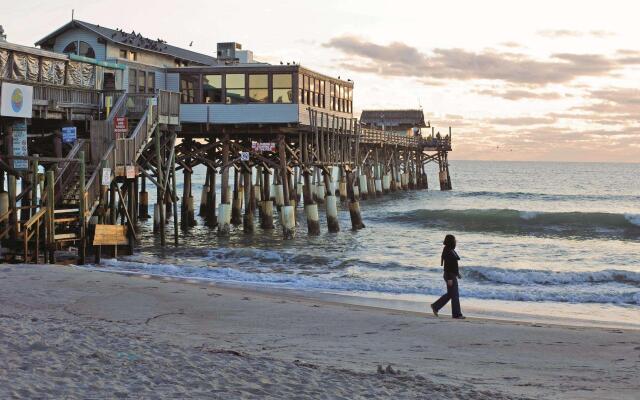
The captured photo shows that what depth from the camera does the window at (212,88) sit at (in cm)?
3475

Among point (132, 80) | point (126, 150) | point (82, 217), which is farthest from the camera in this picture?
point (132, 80)

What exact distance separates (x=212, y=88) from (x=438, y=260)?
42.4 feet

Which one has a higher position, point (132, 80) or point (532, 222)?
point (132, 80)

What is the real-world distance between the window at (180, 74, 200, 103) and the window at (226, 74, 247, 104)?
1.46m

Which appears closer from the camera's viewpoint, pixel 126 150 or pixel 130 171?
pixel 126 150

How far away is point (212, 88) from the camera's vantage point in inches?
1373

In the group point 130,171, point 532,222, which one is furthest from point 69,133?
point 532,222

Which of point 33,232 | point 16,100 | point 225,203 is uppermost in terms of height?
point 16,100

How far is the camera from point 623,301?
19875mm

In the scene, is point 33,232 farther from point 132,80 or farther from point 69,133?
point 132,80

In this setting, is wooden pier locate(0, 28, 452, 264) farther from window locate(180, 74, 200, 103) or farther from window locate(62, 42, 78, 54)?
window locate(62, 42, 78, 54)

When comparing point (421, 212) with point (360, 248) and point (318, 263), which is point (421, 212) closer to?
point (360, 248)

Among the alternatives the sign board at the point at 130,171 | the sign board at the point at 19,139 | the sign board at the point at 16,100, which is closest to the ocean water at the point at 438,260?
the sign board at the point at 130,171

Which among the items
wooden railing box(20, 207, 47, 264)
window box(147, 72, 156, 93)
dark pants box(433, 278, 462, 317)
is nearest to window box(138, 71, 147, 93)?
window box(147, 72, 156, 93)
